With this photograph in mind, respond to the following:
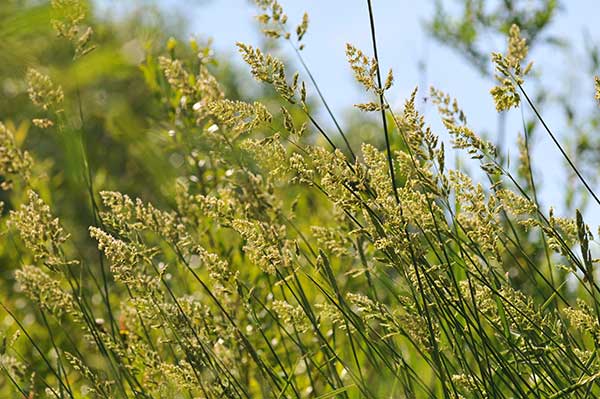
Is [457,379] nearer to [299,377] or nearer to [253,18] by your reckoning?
[253,18]

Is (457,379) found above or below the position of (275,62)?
below

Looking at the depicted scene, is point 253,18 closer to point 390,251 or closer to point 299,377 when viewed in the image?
point 390,251

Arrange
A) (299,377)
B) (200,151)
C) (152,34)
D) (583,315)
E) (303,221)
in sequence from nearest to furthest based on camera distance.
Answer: (583,315) < (299,377) < (200,151) < (303,221) < (152,34)

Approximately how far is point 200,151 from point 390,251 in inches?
46.6

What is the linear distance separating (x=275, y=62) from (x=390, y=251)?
30cm

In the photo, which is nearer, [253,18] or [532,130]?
[253,18]

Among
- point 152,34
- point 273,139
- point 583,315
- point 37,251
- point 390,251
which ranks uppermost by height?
point 152,34

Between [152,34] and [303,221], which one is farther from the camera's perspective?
[152,34]

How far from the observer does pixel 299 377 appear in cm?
209

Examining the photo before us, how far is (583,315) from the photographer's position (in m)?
1.20

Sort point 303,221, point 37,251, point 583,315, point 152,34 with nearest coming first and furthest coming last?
point 583,315 → point 37,251 → point 303,221 → point 152,34

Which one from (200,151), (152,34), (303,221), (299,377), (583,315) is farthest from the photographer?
(152,34)

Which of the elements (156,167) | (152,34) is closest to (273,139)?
(156,167)

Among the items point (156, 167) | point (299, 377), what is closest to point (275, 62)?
point (299, 377)
